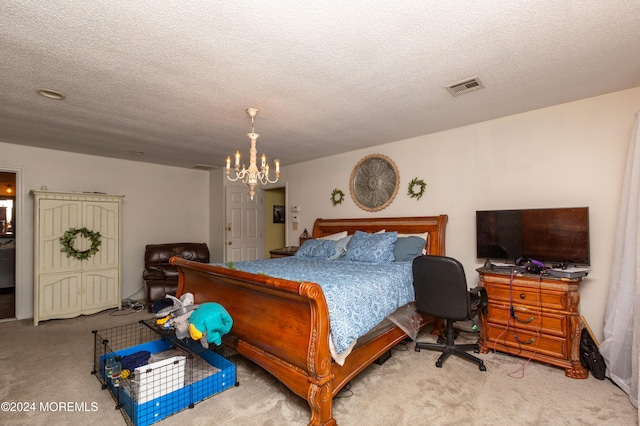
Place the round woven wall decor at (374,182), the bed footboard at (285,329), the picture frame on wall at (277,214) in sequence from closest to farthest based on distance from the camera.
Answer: the bed footboard at (285,329) → the round woven wall decor at (374,182) → the picture frame on wall at (277,214)

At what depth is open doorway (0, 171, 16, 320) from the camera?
17.6 feet

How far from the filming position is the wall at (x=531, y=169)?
9.00 feet

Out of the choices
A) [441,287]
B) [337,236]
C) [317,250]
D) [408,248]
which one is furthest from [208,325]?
[337,236]

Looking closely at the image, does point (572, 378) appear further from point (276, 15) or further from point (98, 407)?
point (98, 407)

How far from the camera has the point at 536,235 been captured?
2.93 metres

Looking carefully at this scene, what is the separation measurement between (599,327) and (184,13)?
4.08 meters

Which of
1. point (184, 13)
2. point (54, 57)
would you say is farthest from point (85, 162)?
point (184, 13)

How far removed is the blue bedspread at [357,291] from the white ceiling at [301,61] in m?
1.60

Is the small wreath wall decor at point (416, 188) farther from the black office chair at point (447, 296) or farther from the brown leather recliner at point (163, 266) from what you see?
the brown leather recliner at point (163, 266)

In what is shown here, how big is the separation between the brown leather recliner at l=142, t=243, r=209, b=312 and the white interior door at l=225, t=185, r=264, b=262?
1.76ft

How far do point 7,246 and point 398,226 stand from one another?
7395 mm

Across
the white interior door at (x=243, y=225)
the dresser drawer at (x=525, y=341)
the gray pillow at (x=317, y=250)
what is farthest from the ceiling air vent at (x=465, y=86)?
the white interior door at (x=243, y=225)

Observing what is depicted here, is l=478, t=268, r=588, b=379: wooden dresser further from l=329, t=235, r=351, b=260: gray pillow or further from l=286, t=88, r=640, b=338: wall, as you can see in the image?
l=329, t=235, r=351, b=260: gray pillow

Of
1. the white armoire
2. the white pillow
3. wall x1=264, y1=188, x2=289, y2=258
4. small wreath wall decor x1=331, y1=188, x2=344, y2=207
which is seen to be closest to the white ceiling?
the white armoire
